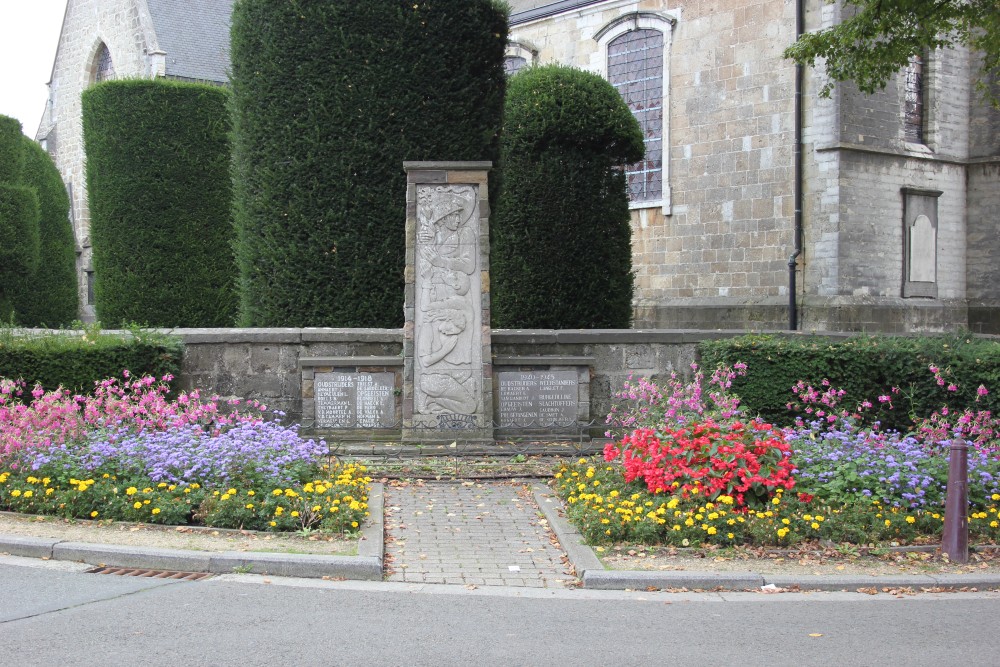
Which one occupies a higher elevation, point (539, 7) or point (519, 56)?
point (539, 7)

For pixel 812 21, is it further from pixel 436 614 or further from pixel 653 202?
pixel 436 614

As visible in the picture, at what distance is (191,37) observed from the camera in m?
29.1

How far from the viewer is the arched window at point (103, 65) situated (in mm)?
30464

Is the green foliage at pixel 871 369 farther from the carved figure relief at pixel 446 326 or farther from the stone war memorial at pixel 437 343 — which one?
the carved figure relief at pixel 446 326

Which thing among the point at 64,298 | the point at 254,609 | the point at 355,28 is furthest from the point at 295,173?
the point at 64,298

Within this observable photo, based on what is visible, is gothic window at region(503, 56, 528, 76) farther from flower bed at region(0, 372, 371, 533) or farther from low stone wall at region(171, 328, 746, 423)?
flower bed at region(0, 372, 371, 533)

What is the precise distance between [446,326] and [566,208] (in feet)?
16.3

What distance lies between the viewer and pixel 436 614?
5484 mm

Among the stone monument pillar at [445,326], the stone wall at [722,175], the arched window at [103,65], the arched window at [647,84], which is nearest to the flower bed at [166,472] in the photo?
the stone monument pillar at [445,326]

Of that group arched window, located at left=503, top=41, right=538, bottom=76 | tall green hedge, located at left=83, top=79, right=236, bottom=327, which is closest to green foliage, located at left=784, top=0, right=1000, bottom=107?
tall green hedge, located at left=83, top=79, right=236, bottom=327

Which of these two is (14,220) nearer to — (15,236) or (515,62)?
(15,236)

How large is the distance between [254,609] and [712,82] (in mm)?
17848

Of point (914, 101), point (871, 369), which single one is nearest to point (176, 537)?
point (871, 369)

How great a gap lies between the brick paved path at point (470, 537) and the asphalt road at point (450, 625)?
0.96 ft
